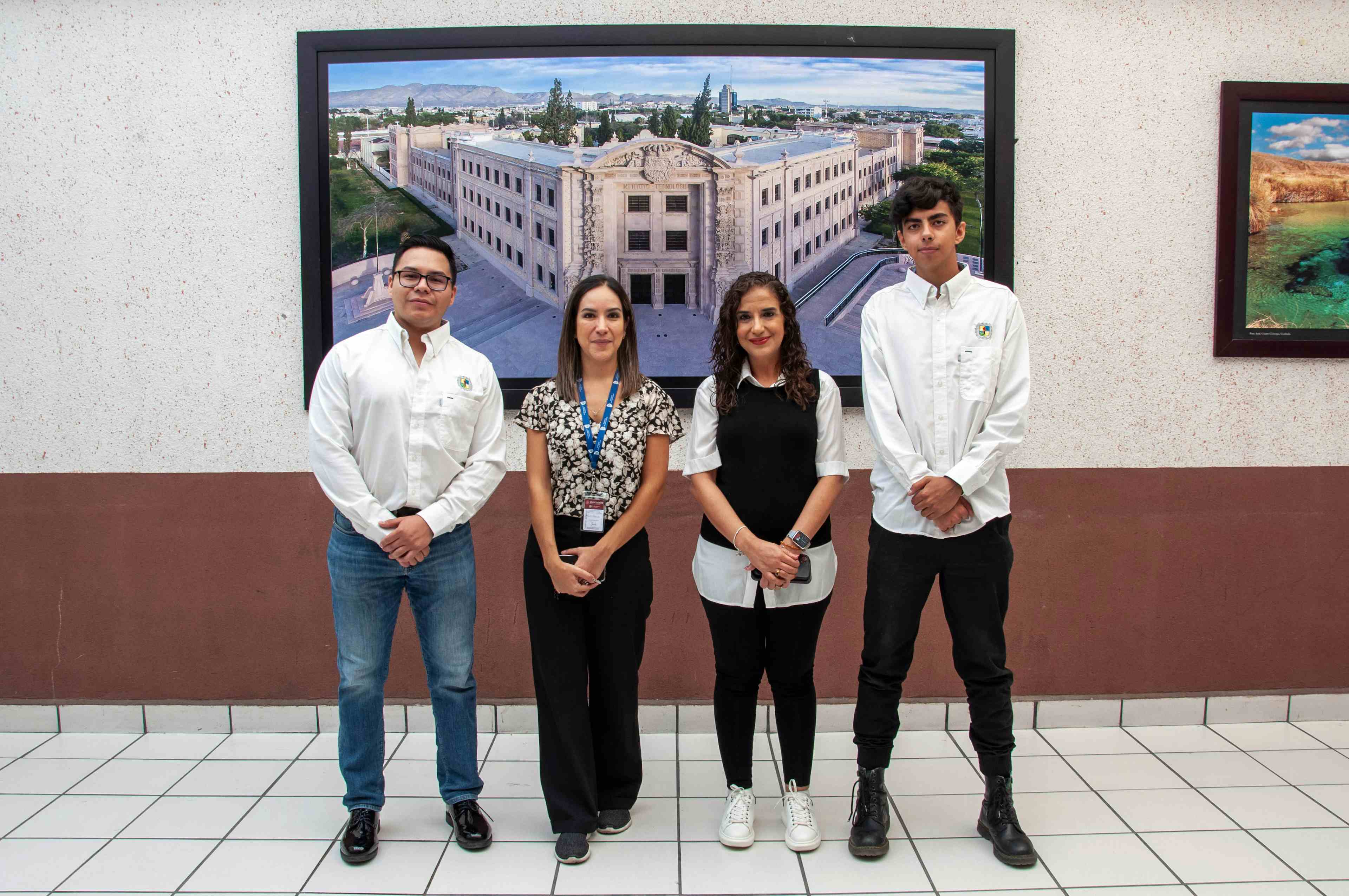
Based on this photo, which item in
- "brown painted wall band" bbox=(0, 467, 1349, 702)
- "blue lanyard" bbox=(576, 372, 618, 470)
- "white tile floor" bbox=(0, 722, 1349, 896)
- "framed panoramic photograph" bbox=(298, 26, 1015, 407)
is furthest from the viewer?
"brown painted wall band" bbox=(0, 467, 1349, 702)

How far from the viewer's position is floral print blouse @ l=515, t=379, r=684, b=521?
243 centimetres

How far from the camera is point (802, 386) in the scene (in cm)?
246

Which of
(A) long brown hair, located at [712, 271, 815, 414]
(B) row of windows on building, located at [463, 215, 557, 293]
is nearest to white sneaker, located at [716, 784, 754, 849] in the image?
(A) long brown hair, located at [712, 271, 815, 414]

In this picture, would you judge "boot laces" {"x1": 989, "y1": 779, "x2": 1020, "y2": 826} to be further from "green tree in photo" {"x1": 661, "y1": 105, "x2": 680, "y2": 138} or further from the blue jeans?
"green tree in photo" {"x1": 661, "y1": 105, "x2": 680, "y2": 138}

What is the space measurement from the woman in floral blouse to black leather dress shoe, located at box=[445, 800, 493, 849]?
0.19 metres

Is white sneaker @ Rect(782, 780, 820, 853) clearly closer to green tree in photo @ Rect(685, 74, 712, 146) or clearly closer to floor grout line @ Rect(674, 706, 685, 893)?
floor grout line @ Rect(674, 706, 685, 893)

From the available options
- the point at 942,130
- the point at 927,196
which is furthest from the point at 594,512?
the point at 942,130

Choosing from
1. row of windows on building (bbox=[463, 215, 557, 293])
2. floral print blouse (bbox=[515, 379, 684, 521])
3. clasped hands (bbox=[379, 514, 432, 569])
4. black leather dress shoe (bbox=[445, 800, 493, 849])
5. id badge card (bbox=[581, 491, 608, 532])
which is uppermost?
row of windows on building (bbox=[463, 215, 557, 293])

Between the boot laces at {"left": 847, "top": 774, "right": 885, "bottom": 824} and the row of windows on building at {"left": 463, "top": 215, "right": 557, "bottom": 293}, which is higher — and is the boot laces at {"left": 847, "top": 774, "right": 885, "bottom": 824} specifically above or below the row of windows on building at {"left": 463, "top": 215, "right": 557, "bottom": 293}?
below

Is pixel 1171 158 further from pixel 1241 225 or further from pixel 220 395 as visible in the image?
pixel 220 395

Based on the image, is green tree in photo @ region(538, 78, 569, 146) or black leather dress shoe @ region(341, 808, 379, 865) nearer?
black leather dress shoe @ region(341, 808, 379, 865)

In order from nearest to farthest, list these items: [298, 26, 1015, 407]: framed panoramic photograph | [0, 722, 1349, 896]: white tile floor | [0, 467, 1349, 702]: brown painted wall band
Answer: [0, 722, 1349, 896]: white tile floor, [298, 26, 1015, 407]: framed panoramic photograph, [0, 467, 1349, 702]: brown painted wall band

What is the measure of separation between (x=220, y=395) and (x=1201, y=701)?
12.6 feet

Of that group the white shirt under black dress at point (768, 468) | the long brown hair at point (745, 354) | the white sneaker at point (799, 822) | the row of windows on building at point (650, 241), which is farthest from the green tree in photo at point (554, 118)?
the white sneaker at point (799, 822)
